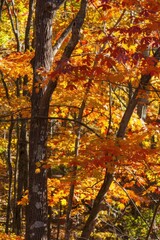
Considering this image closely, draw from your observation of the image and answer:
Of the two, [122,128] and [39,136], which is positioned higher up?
[122,128]

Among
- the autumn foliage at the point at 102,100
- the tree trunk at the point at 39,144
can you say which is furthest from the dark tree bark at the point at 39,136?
the autumn foliage at the point at 102,100

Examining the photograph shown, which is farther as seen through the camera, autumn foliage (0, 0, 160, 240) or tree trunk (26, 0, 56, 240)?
tree trunk (26, 0, 56, 240)

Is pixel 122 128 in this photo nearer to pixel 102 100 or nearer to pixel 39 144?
pixel 102 100

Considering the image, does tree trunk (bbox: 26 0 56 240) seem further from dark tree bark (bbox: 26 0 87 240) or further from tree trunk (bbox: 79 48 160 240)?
tree trunk (bbox: 79 48 160 240)

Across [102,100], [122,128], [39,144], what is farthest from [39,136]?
[102,100]

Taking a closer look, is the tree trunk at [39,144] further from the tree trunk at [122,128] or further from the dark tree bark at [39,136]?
the tree trunk at [122,128]

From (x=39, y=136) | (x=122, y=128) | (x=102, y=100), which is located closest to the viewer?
(x=39, y=136)

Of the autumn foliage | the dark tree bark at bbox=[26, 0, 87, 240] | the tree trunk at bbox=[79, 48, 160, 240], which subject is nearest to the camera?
the autumn foliage

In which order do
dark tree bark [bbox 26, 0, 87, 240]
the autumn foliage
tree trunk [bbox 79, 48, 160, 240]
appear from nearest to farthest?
the autumn foliage < dark tree bark [bbox 26, 0, 87, 240] < tree trunk [bbox 79, 48, 160, 240]

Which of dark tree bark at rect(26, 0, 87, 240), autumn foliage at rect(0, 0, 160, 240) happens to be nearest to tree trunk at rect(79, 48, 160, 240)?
autumn foliage at rect(0, 0, 160, 240)

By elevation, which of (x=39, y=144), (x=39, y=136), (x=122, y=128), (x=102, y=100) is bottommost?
(x=39, y=144)

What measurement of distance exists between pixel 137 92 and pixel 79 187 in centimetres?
299

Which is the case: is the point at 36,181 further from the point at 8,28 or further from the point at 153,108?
the point at 153,108

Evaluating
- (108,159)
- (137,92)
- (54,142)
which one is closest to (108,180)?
(108,159)
